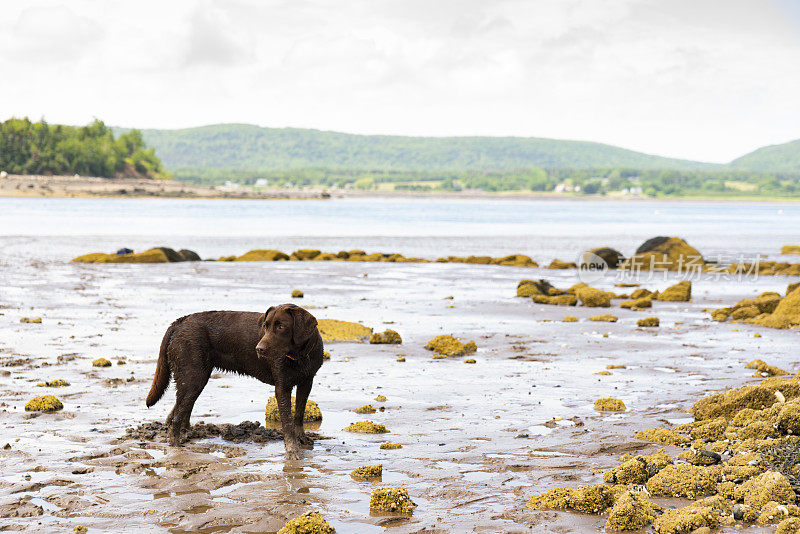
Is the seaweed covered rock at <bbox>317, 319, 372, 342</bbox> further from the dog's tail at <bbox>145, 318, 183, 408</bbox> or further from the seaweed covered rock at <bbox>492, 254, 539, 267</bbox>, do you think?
the seaweed covered rock at <bbox>492, 254, 539, 267</bbox>

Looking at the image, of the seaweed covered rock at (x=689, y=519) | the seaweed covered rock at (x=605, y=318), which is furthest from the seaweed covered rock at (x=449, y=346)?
the seaweed covered rock at (x=689, y=519)

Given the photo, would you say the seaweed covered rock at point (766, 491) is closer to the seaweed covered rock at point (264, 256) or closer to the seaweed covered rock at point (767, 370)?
the seaweed covered rock at point (767, 370)

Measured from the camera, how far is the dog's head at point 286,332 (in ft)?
25.3

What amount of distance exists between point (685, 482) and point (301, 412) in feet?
11.8

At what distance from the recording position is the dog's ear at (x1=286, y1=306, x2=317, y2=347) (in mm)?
7777

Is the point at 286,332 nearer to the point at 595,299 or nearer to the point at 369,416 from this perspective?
the point at 369,416

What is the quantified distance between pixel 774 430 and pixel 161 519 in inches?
220

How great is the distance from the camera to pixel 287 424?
7.94 metres

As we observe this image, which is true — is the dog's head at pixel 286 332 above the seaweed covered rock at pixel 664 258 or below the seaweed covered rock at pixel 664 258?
above

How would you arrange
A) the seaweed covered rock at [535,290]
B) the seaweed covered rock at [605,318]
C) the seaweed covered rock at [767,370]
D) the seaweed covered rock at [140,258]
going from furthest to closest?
the seaweed covered rock at [140,258] → the seaweed covered rock at [535,290] → the seaweed covered rock at [605,318] → the seaweed covered rock at [767,370]

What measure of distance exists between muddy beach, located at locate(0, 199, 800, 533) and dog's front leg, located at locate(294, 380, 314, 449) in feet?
0.43

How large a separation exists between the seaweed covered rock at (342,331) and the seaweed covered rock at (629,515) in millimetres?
9123

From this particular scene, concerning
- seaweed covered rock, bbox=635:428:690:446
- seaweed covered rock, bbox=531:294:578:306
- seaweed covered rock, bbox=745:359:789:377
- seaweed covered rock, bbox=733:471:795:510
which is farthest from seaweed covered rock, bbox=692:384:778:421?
seaweed covered rock, bbox=531:294:578:306

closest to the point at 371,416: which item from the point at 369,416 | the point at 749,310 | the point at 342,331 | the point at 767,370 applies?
the point at 369,416
